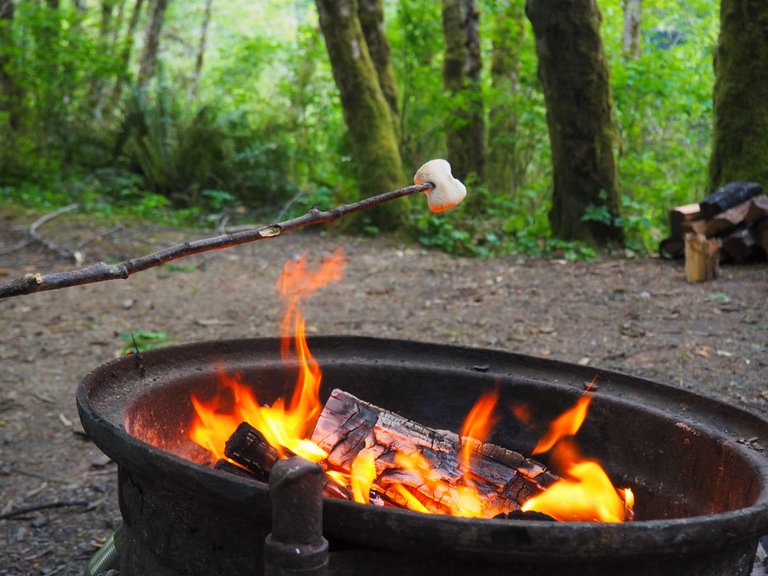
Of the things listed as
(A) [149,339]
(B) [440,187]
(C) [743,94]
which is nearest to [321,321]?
(A) [149,339]

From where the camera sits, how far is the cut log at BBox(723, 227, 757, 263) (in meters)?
5.81

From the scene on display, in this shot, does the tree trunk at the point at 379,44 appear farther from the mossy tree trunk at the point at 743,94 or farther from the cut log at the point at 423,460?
the cut log at the point at 423,460

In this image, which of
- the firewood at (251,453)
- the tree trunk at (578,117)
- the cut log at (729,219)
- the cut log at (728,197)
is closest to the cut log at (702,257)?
the cut log at (729,219)

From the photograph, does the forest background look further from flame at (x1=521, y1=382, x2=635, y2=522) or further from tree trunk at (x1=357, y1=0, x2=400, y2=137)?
flame at (x1=521, y1=382, x2=635, y2=522)

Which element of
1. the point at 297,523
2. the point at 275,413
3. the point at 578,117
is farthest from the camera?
the point at 578,117

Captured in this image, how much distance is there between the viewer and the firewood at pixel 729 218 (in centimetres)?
575

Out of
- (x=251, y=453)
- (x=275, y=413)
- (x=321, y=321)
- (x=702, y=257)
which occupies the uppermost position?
(x=251, y=453)

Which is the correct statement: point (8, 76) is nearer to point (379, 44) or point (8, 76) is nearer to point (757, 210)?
point (379, 44)

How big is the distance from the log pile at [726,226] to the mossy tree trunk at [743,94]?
0.35m

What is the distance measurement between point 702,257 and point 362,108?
14.4 ft

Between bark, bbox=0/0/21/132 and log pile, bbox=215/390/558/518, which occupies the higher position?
bark, bbox=0/0/21/132

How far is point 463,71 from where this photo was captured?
1083cm

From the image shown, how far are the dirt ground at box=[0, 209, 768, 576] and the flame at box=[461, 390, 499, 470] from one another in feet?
4.80

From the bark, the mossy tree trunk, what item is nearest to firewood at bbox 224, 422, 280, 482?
the mossy tree trunk
